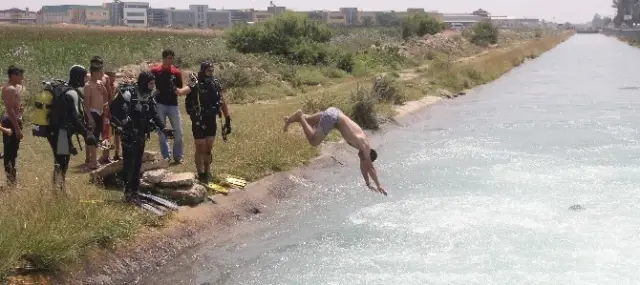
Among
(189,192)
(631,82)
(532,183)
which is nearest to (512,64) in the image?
(631,82)

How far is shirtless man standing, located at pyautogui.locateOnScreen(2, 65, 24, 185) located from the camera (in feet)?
30.5

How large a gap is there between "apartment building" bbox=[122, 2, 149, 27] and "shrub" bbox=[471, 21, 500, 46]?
94484mm

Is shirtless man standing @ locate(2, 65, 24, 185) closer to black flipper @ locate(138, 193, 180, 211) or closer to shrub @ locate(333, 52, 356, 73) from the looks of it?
black flipper @ locate(138, 193, 180, 211)

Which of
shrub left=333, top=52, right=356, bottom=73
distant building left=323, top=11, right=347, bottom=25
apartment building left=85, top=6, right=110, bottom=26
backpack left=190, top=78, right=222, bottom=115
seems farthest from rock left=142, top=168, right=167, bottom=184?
distant building left=323, top=11, right=347, bottom=25

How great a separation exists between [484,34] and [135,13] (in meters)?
105

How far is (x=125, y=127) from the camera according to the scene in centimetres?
912

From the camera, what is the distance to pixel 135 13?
156m

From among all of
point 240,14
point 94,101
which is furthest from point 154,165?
point 240,14

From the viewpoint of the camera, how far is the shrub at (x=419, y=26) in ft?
229

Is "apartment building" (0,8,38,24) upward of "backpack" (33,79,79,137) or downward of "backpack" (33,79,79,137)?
upward

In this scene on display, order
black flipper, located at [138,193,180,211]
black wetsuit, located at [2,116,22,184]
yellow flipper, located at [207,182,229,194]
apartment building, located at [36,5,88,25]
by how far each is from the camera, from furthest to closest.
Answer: apartment building, located at [36,5,88,25] → yellow flipper, located at [207,182,229,194] → black flipper, located at [138,193,180,211] → black wetsuit, located at [2,116,22,184]

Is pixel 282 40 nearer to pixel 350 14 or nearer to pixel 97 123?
pixel 97 123

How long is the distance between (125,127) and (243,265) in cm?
238

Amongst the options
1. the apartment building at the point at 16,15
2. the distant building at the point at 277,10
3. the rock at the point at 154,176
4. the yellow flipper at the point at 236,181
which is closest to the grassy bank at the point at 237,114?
the yellow flipper at the point at 236,181
